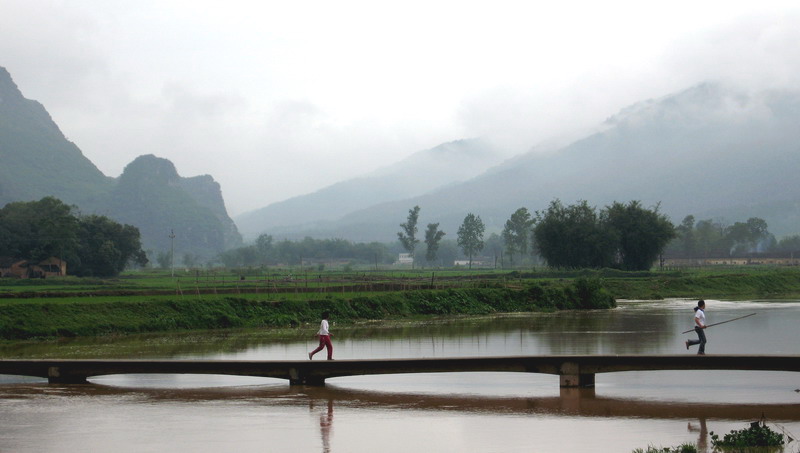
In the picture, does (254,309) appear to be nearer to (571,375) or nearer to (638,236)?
(571,375)

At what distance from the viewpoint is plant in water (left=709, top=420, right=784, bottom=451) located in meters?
13.5

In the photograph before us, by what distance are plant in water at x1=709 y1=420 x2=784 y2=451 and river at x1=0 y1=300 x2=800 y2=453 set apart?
0.84 feet

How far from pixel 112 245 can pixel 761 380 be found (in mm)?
78207

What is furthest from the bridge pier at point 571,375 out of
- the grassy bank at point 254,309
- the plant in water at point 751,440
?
the grassy bank at point 254,309

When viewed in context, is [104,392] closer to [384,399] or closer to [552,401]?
[384,399]

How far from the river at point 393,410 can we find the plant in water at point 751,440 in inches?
10.1

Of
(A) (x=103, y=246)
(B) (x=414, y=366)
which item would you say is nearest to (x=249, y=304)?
(B) (x=414, y=366)

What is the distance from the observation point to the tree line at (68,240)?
281 feet

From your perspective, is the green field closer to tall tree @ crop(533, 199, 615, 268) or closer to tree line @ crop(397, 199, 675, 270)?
tall tree @ crop(533, 199, 615, 268)

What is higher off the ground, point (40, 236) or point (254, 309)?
point (40, 236)

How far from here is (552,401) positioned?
18656mm

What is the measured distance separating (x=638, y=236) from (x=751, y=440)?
80.1m

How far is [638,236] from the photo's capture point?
9162cm

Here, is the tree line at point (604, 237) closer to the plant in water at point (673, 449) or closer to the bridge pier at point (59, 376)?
the bridge pier at point (59, 376)
